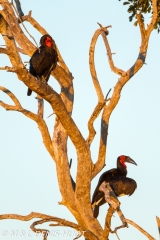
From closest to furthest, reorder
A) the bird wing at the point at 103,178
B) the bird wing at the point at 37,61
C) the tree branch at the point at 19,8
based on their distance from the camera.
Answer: the bird wing at the point at 103,178 < the bird wing at the point at 37,61 < the tree branch at the point at 19,8

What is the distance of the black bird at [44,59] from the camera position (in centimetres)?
1184

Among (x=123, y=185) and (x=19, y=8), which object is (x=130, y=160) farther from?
(x=19, y=8)

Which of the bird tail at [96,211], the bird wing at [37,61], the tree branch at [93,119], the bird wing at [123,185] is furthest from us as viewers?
the bird wing at [37,61]

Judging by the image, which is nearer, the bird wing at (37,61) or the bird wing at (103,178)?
the bird wing at (103,178)

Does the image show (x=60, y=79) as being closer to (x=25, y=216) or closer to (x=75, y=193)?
(x=75, y=193)

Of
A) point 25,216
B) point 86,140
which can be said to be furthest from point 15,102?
point 25,216

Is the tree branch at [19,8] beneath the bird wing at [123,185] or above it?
above

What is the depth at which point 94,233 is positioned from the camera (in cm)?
1093

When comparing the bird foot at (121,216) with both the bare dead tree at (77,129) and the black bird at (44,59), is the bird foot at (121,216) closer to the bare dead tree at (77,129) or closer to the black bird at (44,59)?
the bare dead tree at (77,129)

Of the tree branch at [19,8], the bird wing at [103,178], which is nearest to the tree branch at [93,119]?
the bird wing at [103,178]

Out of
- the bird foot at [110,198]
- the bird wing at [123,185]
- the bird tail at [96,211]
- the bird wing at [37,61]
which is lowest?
the bird foot at [110,198]

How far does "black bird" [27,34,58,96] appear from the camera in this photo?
38.8ft

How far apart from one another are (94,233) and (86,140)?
57.4 inches

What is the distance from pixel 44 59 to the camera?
11.9m
